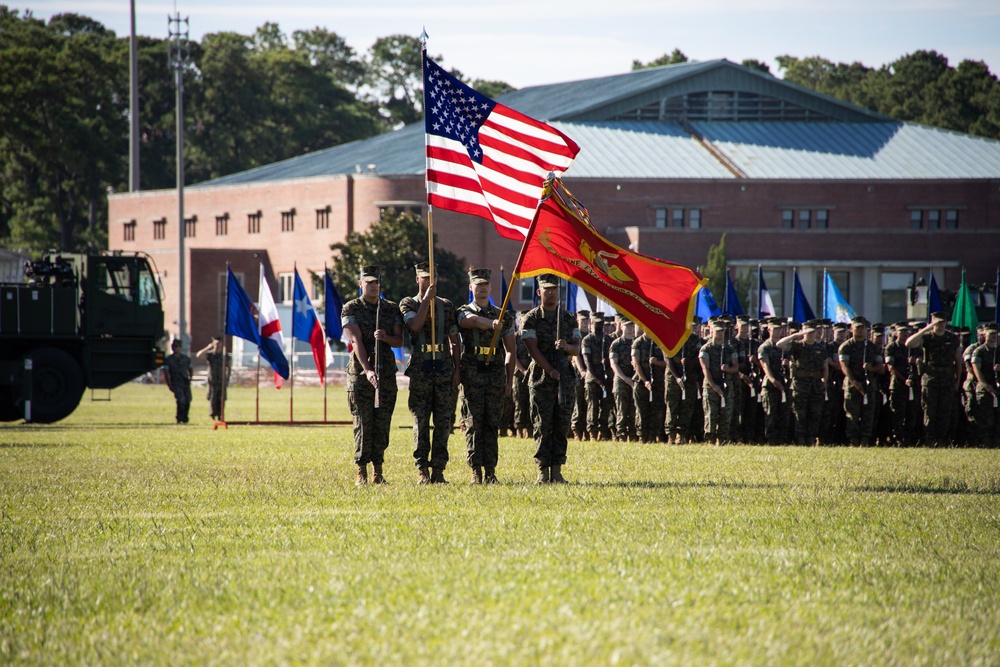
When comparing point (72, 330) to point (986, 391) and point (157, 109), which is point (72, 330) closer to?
point (986, 391)

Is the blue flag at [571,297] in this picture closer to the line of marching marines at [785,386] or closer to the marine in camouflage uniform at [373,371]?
the line of marching marines at [785,386]

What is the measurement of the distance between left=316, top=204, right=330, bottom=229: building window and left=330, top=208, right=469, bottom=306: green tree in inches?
423

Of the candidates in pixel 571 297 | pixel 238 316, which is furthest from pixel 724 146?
pixel 238 316

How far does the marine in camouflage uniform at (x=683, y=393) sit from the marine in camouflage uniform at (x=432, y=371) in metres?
7.72

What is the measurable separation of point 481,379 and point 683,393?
25.5 ft

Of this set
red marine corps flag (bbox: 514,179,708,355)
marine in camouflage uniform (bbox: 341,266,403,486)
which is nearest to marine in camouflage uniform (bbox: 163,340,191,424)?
marine in camouflage uniform (bbox: 341,266,403,486)

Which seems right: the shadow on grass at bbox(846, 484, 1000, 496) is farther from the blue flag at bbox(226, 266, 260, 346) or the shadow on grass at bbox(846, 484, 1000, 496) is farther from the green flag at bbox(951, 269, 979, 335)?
the blue flag at bbox(226, 266, 260, 346)

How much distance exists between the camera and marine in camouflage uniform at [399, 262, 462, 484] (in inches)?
475

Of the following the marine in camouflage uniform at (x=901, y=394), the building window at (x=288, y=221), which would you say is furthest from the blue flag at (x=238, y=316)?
the building window at (x=288, y=221)

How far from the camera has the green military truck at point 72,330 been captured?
2584 cm

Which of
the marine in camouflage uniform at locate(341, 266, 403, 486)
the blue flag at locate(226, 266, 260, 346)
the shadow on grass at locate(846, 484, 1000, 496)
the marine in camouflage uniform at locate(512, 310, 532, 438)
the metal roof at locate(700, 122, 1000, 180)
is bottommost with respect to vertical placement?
the shadow on grass at locate(846, 484, 1000, 496)

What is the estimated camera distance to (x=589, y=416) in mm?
20672

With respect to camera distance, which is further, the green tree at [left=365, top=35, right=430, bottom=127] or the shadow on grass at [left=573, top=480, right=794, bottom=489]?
the green tree at [left=365, top=35, right=430, bottom=127]

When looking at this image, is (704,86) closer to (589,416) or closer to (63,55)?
(63,55)
